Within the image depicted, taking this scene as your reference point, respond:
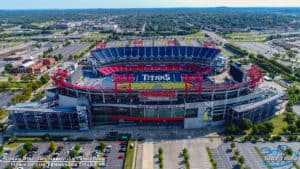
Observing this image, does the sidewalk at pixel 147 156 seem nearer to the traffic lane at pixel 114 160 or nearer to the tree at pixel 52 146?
the traffic lane at pixel 114 160

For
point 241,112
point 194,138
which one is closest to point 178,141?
point 194,138

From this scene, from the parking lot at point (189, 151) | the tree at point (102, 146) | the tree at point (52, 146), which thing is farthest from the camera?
the tree at point (52, 146)

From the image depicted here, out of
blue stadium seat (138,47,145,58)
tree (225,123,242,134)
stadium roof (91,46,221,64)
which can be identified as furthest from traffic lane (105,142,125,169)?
blue stadium seat (138,47,145,58)

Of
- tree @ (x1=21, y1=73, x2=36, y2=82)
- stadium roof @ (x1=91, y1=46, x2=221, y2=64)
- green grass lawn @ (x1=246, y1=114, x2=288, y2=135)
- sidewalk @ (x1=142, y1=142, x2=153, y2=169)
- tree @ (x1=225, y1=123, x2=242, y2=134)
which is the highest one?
stadium roof @ (x1=91, y1=46, x2=221, y2=64)

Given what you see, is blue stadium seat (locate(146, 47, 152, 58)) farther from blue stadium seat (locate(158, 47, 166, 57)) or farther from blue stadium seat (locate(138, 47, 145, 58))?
blue stadium seat (locate(158, 47, 166, 57))

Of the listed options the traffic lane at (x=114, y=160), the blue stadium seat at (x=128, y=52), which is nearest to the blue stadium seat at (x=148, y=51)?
the blue stadium seat at (x=128, y=52)

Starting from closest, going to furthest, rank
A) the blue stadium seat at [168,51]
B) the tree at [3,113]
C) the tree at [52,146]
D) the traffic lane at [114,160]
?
the traffic lane at [114,160]
the tree at [52,146]
the tree at [3,113]
the blue stadium seat at [168,51]

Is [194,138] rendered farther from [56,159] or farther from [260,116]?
[56,159]

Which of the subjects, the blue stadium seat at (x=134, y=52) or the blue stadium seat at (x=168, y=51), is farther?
the blue stadium seat at (x=168, y=51)
